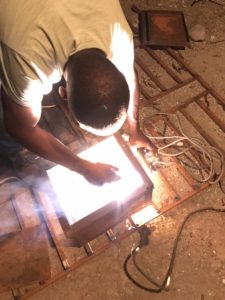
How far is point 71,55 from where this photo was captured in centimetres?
158

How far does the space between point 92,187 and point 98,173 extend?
0.14 meters

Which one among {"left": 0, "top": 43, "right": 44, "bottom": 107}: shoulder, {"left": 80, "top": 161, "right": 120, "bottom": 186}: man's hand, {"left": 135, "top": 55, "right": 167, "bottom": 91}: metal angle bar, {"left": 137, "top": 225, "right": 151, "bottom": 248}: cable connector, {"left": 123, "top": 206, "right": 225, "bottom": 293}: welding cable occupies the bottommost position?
{"left": 123, "top": 206, "right": 225, "bottom": 293}: welding cable

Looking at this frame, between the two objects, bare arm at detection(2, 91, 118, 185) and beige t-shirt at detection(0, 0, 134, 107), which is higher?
beige t-shirt at detection(0, 0, 134, 107)

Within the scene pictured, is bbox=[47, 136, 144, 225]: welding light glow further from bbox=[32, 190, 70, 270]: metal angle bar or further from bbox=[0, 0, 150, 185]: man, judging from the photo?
bbox=[0, 0, 150, 185]: man

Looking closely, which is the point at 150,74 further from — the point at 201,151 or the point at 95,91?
the point at 95,91

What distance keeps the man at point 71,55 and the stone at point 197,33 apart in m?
2.19

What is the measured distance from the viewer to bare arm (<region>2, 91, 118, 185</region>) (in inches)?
71.6

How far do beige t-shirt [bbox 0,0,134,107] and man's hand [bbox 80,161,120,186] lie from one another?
0.62 m

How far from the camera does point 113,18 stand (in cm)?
168

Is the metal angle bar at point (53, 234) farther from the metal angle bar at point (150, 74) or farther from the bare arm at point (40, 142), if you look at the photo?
the metal angle bar at point (150, 74)

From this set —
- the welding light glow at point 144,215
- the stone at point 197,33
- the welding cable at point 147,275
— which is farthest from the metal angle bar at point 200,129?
the stone at point 197,33

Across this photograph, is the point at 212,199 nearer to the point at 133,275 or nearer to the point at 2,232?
the point at 133,275

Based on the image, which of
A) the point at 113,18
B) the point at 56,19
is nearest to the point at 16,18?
the point at 56,19

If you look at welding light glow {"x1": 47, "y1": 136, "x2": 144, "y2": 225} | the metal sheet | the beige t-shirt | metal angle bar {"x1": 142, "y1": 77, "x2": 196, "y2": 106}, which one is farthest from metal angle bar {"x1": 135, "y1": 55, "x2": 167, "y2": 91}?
the beige t-shirt
